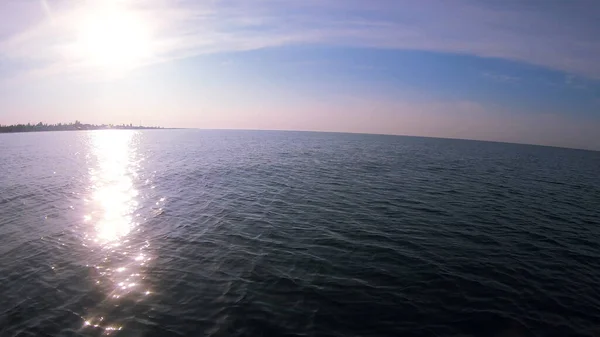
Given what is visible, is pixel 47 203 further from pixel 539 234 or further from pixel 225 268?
pixel 539 234

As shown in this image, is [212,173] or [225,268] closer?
[225,268]

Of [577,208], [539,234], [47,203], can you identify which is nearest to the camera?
[539,234]

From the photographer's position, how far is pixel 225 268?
16359 mm

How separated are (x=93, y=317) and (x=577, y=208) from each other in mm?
46927

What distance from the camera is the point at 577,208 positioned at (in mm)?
32688

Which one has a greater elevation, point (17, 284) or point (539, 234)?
point (539, 234)

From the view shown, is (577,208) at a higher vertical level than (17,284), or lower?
higher

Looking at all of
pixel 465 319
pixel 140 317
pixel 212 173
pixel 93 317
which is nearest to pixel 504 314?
pixel 465 319

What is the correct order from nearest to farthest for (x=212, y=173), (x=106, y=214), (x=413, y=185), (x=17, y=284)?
(x=17, y=284) → (x=106, y=214) → (x=413, y=185) → (x=212, y=173)

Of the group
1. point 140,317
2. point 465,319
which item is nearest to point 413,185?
point 465,319

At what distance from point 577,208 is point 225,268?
40.9 metres

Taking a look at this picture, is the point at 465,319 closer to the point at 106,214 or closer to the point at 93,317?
the point at 93,317

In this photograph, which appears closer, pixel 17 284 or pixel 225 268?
pixel 17 284

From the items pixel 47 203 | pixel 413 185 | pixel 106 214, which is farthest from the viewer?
pixel 413 185
